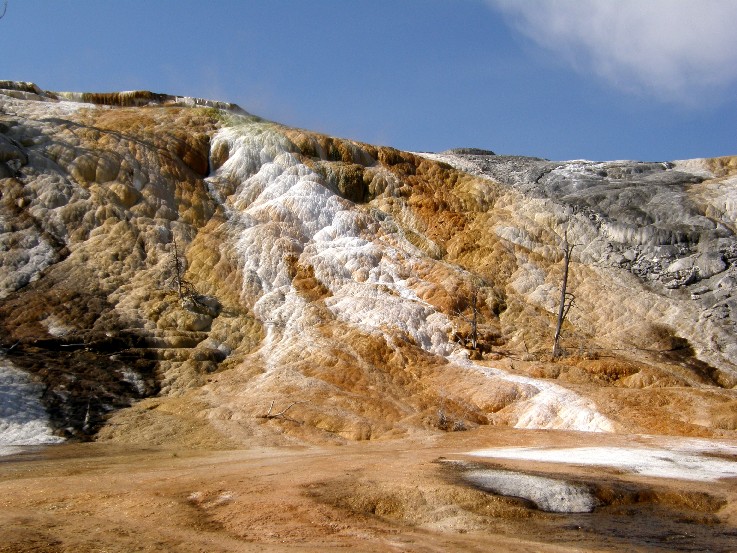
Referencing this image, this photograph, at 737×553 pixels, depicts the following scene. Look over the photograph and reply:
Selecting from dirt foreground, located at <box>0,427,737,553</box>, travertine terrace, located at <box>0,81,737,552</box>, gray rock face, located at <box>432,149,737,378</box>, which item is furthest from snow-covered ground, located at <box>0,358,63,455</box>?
gray rock face, located at <box>432,149,737,378</box>

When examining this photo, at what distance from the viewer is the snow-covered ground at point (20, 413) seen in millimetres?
22594

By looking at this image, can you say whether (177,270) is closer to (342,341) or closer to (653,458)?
(342,341)

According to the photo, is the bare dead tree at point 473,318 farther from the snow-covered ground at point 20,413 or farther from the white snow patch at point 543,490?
the snow-covered ground at point 20,413

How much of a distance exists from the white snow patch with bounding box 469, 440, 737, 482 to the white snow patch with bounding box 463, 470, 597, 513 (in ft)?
10.6

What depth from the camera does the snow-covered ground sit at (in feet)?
74.1

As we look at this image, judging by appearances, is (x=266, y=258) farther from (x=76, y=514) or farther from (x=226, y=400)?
(x=76, y=514)

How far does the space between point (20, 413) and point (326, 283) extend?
1544 cm

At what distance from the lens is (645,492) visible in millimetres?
15438

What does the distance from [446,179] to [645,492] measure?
31.8 meters

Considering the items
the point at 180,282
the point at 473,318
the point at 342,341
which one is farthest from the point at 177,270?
the point at 473,318

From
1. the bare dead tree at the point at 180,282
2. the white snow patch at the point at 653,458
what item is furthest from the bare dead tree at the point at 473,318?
the bare dead tree at the point at 180,282

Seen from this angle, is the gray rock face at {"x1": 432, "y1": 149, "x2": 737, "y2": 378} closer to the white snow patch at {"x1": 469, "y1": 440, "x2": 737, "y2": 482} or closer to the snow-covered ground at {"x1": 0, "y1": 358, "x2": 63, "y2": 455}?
the white snow patch at {"x1": 469, "y1": 440, "x2": 737, "y2": 482}

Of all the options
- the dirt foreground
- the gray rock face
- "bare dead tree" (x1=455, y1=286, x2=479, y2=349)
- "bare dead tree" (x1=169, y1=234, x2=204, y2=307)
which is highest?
the gray rock face

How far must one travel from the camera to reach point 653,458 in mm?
19250
